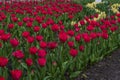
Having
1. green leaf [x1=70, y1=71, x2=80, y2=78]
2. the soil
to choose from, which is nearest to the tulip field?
green leaf [x1=70, y1=71, x2=80, y2=78]

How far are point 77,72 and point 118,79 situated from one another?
734 millimetres

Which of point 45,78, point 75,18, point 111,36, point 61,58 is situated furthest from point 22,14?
point 45,78

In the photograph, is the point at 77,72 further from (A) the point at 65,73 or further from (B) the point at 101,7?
(B) the point at 101,7

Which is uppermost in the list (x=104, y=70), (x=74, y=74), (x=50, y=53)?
(x=50, y=53)

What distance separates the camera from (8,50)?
4.98m

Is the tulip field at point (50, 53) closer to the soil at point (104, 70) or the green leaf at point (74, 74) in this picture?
the green leaf at point (74, 74)

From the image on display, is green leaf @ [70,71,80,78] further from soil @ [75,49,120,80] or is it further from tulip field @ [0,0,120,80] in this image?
soil @ [75,49,120,80]

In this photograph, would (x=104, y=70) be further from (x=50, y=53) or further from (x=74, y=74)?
(x=50, y=53)

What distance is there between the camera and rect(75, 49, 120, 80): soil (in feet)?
15.5

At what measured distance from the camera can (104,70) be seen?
16.7 ft

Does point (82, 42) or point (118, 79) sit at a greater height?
point (82, 42)

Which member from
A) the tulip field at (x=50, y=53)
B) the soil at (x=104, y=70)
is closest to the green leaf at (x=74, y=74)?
the tulip field at (x=50, y=53)

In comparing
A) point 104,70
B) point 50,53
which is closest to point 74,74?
point 50,53

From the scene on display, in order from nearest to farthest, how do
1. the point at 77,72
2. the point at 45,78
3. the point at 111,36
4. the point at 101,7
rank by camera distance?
1. the point at 45,78
2. the point at 77,72
3. the point at 111,36
4. the point at 101,7
